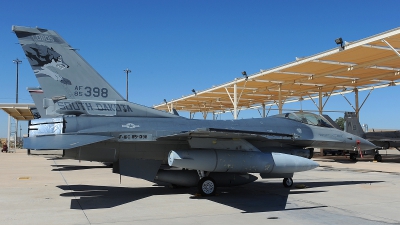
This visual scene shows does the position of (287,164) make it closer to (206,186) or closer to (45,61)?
(206,186)

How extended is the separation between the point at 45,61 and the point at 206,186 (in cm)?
525

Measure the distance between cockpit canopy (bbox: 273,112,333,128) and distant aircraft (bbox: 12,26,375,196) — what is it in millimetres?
1939

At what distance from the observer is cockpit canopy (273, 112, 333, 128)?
12000 millimetres

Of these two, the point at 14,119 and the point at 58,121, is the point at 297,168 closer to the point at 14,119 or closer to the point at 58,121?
the point at 58,121

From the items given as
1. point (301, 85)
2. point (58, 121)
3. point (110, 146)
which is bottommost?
point (110, 146)

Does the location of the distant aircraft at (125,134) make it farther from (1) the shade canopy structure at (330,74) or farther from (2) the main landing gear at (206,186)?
(1) the shade canopy structure at (330,74)

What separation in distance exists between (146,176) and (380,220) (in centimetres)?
564

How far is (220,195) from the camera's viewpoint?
9734mm

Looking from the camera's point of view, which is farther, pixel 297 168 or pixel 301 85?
pixel 301 85

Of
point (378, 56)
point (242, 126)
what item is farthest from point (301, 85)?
point (242, 126)

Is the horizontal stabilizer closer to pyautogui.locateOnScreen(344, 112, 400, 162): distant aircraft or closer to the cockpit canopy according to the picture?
A: the cockpit canopy

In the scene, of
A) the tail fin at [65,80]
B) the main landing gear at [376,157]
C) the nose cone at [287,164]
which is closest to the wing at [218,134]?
the nose cone at [287,164]

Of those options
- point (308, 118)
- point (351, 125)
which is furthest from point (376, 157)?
point (308, 118)

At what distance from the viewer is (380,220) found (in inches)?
265
